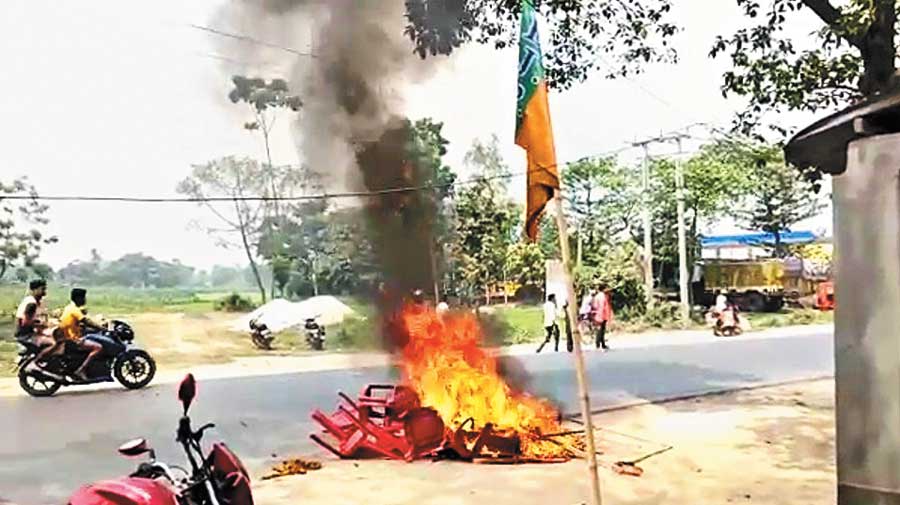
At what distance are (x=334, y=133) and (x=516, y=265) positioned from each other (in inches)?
354

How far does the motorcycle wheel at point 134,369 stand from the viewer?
38.2ft

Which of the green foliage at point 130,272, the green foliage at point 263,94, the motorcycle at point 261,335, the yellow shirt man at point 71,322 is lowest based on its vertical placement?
the motorcycle at point 261,335

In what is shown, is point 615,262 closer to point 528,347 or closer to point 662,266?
point 662,266

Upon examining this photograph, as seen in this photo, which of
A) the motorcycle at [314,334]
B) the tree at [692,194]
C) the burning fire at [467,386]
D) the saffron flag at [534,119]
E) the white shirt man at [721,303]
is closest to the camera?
the saffron flag at [534,119]

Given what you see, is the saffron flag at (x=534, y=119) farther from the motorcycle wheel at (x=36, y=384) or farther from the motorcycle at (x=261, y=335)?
the motorcycle at (x=261, y=335)

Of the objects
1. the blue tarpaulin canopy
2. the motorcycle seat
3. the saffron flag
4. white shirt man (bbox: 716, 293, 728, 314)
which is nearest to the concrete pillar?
the saffron flag

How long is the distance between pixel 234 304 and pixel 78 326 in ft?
13.6

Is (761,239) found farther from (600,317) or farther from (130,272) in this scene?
(130,272)

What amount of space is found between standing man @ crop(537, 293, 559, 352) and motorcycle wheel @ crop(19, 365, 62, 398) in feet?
28.9

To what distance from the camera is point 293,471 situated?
6980 mm

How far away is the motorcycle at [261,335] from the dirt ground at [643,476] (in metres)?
8.25

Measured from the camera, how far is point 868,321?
4453 millimetres

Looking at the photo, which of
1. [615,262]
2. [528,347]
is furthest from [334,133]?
[615,262]

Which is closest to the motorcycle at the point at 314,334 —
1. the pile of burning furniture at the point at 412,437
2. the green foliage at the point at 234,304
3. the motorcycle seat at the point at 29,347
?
the green foliage at the point at 234,304
